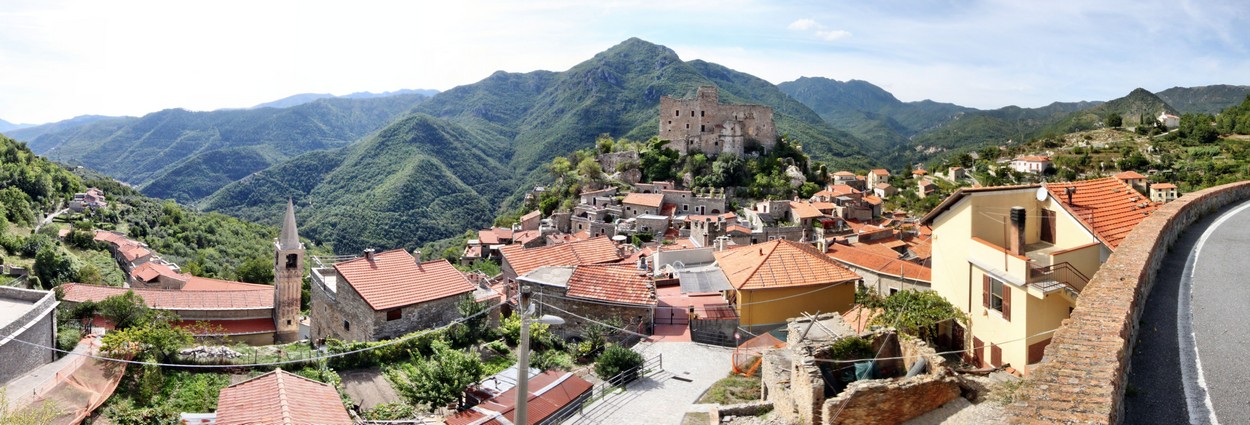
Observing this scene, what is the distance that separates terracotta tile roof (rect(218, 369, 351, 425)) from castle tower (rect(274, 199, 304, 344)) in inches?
549

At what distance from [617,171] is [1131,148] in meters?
54.1

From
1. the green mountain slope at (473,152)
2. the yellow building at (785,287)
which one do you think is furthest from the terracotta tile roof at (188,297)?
the green mountain slope at (473,152)

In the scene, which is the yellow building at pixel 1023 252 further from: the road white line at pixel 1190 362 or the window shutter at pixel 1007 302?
the road white line at pixel 1190 362

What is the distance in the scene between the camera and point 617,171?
59250 millimetres

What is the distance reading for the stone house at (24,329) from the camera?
12.8 metres

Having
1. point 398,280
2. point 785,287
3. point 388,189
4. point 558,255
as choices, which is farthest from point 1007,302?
point 388,189

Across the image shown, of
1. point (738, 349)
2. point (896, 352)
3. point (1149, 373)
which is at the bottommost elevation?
point (738, 349)

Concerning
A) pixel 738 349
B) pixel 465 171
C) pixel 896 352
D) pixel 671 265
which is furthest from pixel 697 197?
pixel 465 171

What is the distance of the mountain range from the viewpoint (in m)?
97.7

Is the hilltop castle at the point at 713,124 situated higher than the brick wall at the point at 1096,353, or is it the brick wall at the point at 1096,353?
the hilltop castle at the point at 713,124

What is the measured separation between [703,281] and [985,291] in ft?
28.2

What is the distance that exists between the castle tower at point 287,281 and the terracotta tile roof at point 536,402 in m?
16.3

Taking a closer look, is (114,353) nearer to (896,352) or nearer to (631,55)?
(896,352)

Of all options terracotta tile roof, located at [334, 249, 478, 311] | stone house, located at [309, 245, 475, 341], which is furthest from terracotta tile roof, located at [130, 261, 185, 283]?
terracotta tile roof, located at [334, 249, 478, 311]
